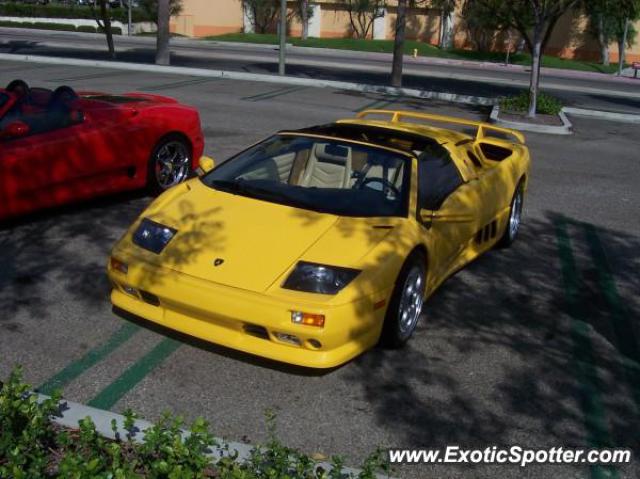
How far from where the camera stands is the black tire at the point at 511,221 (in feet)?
24.7

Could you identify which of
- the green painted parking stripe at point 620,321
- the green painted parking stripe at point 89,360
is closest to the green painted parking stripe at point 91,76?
the green painted parking stripe at point 620,321

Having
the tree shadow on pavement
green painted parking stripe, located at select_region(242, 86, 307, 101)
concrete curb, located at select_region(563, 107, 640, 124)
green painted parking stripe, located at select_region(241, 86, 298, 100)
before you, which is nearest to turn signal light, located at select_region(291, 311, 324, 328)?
the tree shadow on pavement

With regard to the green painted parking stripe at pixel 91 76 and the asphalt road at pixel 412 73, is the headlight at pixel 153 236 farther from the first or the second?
the asphalt road at pixel 412 73

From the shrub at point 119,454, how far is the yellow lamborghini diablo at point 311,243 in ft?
3.14

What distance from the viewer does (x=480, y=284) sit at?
6.66 metres

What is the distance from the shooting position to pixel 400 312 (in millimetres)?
5145

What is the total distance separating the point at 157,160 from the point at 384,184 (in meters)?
3.61

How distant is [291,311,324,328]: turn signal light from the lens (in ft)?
A: 14.7

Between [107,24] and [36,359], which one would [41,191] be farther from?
[107,24]

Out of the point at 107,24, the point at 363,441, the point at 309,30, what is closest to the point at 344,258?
the point at 363,441

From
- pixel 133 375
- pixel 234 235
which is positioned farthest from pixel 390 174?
pixel 133 375

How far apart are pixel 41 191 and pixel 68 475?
439cm

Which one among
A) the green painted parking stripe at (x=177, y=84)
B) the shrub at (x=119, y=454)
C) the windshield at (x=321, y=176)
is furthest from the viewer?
the green painted parking stripe at (x=177, y=84)

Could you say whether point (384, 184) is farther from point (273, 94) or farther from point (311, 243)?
point (273, 94)
